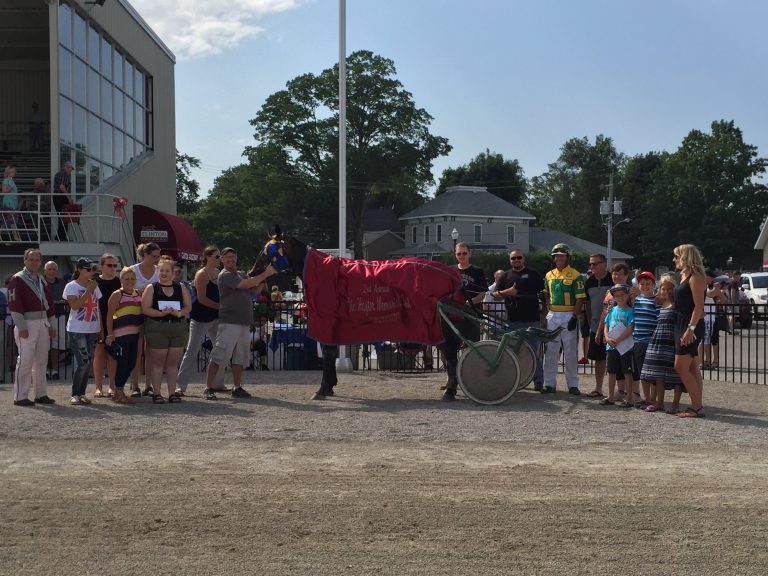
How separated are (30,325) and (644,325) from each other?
24.4ft

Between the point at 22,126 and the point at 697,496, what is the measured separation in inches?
1016

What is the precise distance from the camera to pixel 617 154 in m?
97.4

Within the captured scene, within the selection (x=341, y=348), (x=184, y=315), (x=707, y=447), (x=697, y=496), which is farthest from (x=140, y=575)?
(x=341, y=348)

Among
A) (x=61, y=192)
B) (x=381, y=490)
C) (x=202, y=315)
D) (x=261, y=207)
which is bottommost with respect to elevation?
(x=381, y=490)

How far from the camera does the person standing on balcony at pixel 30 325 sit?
1037 cm

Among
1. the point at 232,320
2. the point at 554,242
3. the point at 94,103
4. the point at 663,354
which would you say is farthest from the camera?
the point at 554,242

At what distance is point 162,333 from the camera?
1057 centimetres

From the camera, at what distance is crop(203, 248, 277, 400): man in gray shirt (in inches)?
434

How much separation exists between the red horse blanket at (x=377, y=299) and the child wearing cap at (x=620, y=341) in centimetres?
197

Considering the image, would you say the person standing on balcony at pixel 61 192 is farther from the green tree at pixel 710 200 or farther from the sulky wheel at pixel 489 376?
the green tree at pixel 710 200

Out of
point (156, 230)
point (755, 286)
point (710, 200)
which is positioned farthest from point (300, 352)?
point (710, 200)

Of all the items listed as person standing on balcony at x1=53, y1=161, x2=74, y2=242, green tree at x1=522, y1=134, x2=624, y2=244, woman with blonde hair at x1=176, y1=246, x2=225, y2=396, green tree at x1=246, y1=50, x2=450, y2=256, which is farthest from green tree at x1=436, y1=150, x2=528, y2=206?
woman with blonde hair at x1=176, y1=246, x2=225, y2=396

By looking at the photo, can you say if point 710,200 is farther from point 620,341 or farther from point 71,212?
point 620,341

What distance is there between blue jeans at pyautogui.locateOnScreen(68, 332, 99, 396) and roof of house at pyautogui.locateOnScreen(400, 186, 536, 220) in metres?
65.0
